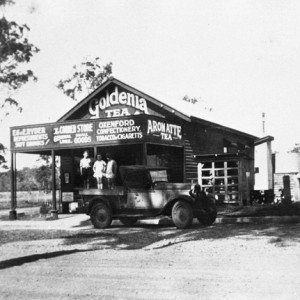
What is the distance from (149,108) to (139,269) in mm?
15586

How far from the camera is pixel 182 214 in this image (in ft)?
46.3

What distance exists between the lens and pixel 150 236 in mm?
12805

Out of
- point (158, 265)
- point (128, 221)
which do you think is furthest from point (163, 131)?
point (158, 265)

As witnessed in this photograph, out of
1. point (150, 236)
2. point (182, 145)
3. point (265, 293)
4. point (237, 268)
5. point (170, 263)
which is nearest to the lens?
point (265, 293)

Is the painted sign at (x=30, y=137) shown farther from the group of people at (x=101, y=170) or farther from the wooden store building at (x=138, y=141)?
the group of people at (x=101, y=170)

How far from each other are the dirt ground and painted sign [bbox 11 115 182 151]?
6193mm

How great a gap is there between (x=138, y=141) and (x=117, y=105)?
551 cm

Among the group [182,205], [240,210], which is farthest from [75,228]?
[240,210]

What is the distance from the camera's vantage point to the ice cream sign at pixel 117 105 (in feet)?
76.4

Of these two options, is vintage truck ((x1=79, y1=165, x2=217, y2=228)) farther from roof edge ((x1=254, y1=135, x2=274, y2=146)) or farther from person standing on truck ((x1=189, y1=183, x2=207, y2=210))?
roof edge ((x1=254, y1=135, x2=274, y2=146))

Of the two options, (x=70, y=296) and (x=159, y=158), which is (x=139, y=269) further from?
(x=159, y=158)

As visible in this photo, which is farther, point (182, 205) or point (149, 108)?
point (149, 108)

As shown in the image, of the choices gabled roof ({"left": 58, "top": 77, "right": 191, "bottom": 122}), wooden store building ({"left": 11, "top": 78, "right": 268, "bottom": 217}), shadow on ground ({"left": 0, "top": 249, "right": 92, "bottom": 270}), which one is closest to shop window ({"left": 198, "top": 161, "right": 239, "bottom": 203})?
wooden store building ({"left": 11, "top": 78, "right": 268, "bottom": 217})

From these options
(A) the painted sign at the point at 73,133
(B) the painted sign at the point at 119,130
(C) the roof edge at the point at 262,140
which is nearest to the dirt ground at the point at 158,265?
(B) the painted sign at the point at 119,130
